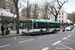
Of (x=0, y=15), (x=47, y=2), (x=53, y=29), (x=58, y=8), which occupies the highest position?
(x=47, y=2)

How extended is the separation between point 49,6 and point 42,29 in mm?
17301

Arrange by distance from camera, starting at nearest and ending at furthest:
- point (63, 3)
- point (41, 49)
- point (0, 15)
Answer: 1. point (41, 49)
2. point (0, 15)
3. point (63, 3)

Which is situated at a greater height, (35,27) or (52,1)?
(52,1)

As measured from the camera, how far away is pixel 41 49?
6.77m

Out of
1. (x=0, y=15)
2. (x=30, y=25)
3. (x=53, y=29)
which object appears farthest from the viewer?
(x=53, y=29)

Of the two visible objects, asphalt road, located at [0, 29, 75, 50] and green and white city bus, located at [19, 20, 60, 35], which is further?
green and white city bus, located at [19, 20, 60, 35]

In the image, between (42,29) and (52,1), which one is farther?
(52,1)

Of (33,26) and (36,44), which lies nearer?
(36,44)

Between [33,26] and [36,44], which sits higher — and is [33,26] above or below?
above

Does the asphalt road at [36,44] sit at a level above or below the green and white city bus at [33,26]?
below

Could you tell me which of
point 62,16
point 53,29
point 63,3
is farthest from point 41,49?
point 62,16

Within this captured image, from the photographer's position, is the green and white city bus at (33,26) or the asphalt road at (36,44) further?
the green and white city bus at (33,26)

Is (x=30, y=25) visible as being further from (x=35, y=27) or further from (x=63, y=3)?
(x=63, y=3)

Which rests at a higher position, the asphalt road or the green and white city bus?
the green and white city bus
